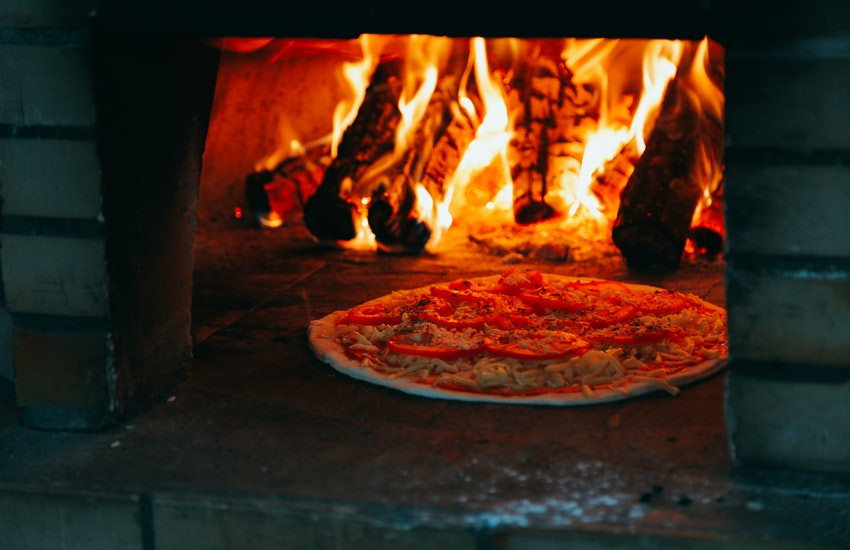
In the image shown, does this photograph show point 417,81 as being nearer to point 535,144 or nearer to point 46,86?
point 535,144

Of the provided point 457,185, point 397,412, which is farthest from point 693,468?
point 457,185

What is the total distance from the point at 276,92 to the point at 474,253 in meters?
1.97

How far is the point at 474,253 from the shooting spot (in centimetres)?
565

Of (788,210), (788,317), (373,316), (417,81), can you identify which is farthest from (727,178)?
(417,81)

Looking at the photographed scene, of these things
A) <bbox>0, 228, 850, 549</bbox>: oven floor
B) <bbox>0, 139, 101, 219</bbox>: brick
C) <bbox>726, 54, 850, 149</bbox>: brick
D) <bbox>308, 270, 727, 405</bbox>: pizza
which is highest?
<bbox>726, 54, 850, 149</bbox>: brick

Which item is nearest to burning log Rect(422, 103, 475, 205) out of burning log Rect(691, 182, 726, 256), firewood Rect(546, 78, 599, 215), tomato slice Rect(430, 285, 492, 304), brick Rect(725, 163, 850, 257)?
firewood Rect(546, 78, 599, 215)

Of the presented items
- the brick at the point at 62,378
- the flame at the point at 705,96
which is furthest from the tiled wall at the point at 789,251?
the flame at the point at 705,96

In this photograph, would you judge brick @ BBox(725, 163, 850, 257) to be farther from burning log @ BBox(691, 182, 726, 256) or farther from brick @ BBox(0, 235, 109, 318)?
burning log @ BBox(691, 182, 726, 256)

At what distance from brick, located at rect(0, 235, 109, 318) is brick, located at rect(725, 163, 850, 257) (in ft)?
6.26

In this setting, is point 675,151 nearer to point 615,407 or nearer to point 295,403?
point 615,407

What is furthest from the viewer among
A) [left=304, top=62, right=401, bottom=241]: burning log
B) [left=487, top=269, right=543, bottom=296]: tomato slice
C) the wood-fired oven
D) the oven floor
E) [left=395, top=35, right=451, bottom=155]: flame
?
[left=395, top=35, right=451, bottom=155]: flame

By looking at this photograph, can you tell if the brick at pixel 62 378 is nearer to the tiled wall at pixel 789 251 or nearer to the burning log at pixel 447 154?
the tiled wall at pixel 789 251

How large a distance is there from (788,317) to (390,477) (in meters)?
A: 1.17

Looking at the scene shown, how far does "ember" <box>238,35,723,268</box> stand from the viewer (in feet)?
18.1
